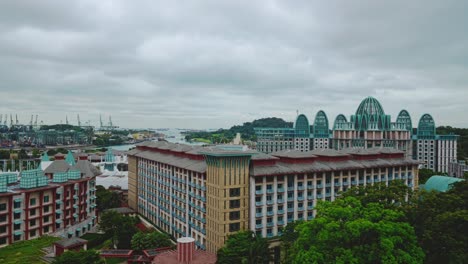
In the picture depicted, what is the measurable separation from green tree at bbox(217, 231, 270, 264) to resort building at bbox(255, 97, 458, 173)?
284ft

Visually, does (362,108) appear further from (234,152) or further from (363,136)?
(234,152)

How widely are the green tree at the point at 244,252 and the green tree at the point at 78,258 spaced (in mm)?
13847

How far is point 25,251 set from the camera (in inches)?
2053

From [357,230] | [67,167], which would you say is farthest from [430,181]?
[67,167]

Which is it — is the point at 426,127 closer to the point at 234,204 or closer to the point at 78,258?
the point at 234,204

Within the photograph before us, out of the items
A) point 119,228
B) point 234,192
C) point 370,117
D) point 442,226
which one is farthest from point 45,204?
point 370,117

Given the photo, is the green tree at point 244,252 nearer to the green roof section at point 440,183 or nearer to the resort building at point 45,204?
the resort building at point 45,204

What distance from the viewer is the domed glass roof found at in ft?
462

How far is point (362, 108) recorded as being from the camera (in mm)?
143750

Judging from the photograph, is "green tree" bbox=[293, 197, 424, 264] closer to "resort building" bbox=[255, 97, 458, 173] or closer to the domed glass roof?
"resort building" bbox=[255, 97, 458, 173]

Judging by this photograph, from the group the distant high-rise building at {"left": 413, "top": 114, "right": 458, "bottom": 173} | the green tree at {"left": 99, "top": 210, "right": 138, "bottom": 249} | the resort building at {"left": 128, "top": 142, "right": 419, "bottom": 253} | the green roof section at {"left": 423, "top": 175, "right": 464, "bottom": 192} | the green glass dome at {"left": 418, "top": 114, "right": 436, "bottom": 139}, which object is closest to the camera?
the resort building at {"left": 128, "top": 142, "right": 419, "bottom": 253}

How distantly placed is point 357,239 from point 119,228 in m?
39.8

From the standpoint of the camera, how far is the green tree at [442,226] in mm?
32250

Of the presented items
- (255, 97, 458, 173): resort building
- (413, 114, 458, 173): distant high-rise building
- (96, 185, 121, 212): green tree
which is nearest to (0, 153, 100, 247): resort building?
(96, 185, 121, 212): green tree
